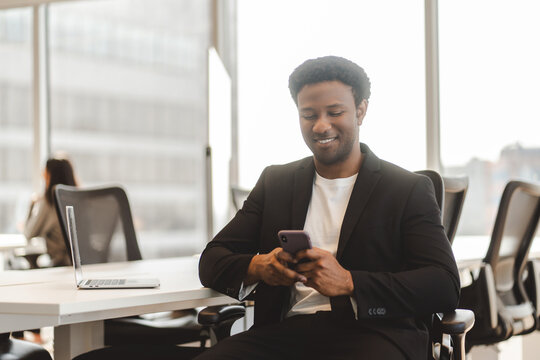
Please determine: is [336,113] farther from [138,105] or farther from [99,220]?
[138,105]

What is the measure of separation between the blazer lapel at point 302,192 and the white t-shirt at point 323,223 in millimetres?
25

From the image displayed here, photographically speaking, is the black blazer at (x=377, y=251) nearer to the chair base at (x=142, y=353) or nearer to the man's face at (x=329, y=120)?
the man's face at (x=329, y=120)

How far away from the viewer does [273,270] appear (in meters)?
1.77

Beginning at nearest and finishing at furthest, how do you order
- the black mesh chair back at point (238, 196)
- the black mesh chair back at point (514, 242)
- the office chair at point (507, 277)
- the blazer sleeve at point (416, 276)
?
the blazer sleeve at point (416, 276)
the office chair at point (507, 277)
the black mesh chair back at point (514, 242)
the black mesh chair back at point (238, 196)

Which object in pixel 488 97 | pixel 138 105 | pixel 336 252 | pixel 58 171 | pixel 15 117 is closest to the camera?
pixel 336 252

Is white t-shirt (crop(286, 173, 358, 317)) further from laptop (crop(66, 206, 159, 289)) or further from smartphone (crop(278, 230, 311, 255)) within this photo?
laptop (crop(66, 206, 159, 289))

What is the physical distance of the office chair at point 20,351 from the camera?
2010 millimetres

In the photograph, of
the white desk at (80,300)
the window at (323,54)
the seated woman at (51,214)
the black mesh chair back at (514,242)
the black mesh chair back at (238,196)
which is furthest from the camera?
the window at (323,54)

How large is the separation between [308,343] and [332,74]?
758mm

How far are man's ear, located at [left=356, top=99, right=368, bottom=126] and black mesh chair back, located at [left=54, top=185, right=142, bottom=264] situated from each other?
1408 millimetres

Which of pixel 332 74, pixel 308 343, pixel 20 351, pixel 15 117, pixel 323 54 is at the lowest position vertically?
pixel 20 351

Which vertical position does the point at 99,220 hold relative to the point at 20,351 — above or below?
above

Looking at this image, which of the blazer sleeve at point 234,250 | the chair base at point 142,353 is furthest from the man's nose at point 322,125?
the chair base at point 142,353

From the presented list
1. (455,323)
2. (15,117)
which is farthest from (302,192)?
(15,117)
